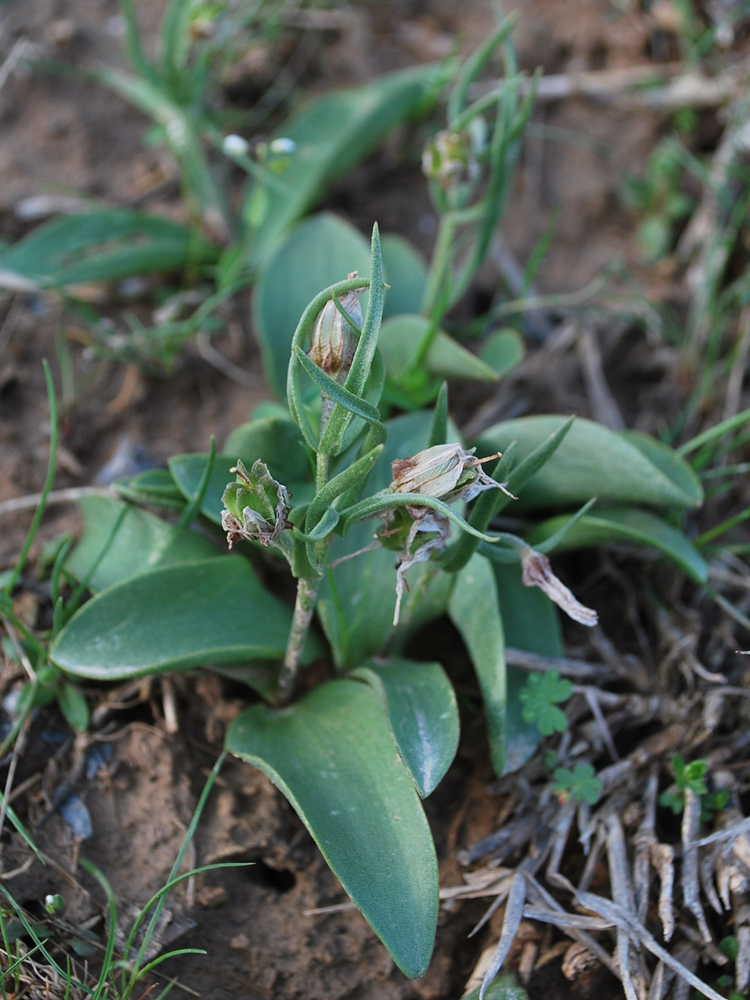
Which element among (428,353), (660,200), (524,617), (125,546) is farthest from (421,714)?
(660,200)

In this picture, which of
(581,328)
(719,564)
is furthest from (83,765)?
(581,328)

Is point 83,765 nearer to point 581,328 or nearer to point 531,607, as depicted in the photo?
point 531,607

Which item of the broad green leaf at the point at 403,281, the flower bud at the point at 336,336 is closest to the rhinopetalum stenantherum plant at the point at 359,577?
the flower bud at the point at 336,336

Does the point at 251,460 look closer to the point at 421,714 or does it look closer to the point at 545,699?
the point at 421,714

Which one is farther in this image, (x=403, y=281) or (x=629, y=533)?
(x=403, y=281)

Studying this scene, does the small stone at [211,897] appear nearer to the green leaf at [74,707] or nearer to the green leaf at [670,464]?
the green leaf at [74,707]

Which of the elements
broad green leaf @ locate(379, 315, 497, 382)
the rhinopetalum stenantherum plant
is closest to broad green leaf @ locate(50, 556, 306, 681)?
the rhinopetalum stenantherum plant
